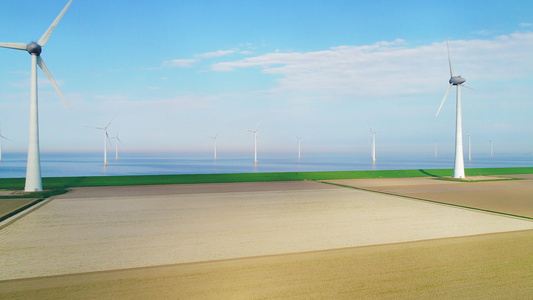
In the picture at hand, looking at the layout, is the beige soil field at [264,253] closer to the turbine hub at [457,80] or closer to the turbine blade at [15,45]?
the turbine blade at [15,45]

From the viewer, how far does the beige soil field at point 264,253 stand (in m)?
8.84

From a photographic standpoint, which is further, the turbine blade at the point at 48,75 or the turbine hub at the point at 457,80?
the turbine hub at the point at 457,80

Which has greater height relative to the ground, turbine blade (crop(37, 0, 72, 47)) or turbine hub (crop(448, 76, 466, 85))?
turbine blade (crop(37, 0, 72, 47))

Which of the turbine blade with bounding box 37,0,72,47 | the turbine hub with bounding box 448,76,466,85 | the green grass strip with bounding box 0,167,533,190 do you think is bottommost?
the green grass strip with bounding box 0,167,533,190

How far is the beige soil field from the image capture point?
8.84 m

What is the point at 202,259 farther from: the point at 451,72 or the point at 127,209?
the point at 451,72

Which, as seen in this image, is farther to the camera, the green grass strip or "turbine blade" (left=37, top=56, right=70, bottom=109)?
the green grass strip

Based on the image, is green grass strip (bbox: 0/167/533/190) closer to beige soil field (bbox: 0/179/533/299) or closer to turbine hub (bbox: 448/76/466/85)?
turbine hub (bbox: 448/76/466/85)

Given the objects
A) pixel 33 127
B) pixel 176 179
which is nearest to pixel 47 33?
pixel 33 127

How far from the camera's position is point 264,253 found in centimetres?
1194

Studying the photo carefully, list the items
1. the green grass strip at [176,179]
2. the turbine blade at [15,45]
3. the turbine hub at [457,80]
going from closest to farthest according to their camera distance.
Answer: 1. the turbine blade at [15,45]
2. the green grass strip at [176,179]
3. the turbine hub at [457,80]

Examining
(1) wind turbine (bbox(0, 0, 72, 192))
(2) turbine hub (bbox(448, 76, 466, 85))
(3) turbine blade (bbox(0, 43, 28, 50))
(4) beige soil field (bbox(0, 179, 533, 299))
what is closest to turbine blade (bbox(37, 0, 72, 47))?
(1) wind turbine (bbox(0, 0, 72, 192))

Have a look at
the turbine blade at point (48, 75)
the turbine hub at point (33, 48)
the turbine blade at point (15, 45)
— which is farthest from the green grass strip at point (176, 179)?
the turbine blade at point (15, 45)

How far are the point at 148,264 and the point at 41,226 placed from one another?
804 cm
